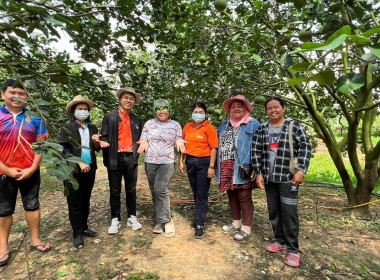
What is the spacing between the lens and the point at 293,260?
2674 millimetres

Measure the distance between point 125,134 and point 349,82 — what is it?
300 centimetres

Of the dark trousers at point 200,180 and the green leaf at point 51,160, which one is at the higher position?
the green leaf at point 51,160

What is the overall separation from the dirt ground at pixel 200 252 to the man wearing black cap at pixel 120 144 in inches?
22.0

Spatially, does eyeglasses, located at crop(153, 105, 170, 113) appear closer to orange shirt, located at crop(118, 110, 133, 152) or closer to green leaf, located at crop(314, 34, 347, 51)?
orange shirt, located at crop(118, 110, 133, 152)

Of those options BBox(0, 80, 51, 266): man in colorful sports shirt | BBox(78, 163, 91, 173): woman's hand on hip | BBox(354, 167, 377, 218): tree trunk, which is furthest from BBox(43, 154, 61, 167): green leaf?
BBox(354, 167, 377, 218): tree trunk

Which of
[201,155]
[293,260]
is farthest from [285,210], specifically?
[201,155]

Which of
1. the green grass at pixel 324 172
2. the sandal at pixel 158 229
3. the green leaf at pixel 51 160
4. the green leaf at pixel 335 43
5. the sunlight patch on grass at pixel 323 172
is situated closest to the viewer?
the green leaf at pixel 335 43

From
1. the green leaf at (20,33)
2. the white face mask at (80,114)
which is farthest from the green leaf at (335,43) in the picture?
the white face mask at (80,114)

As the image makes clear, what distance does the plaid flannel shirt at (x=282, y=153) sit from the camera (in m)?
2.60

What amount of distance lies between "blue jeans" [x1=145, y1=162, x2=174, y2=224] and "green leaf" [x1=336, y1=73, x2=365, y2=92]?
2.80 metres

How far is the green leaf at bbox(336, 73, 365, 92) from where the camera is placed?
0.74 metres

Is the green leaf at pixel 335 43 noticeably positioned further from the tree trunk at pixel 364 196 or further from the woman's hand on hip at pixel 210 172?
the tree trunk at pixel 364 196

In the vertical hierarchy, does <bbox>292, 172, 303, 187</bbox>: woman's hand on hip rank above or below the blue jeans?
above

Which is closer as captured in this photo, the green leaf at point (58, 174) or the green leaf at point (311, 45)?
the green leaf at point (311, 45)
